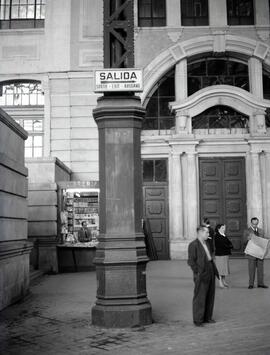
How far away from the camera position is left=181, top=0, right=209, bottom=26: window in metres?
21.5

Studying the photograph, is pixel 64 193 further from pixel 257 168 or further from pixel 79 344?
pixel 79 344

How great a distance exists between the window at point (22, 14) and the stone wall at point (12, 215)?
38.6 ft

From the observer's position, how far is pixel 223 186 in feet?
66.6

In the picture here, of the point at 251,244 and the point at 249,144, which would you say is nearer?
the point at 251,244

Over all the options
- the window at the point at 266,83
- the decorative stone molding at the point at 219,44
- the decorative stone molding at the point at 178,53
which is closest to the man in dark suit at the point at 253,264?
the window at the point at 266,83

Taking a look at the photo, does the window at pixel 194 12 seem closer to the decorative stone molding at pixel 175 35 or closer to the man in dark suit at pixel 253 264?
the decorative stone molding at pixel 175 35

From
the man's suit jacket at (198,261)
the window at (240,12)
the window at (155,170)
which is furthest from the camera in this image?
the window at (240,12)

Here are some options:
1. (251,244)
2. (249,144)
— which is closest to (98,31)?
(249,144)

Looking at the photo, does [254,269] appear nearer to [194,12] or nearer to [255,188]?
[255,188]

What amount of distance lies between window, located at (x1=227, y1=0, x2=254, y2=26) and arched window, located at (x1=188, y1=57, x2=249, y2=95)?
1.66 m

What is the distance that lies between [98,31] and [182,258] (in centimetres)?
1005

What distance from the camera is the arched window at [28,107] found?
69.9ft

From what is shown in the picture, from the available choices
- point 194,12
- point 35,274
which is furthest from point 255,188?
point 35,274

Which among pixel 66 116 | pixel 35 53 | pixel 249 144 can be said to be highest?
pixel 35 53
